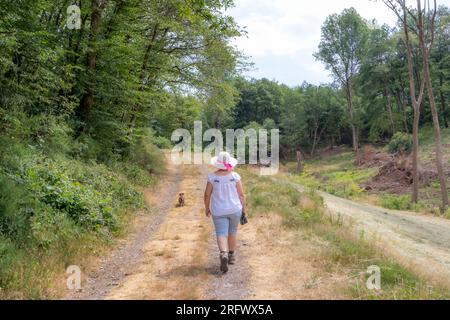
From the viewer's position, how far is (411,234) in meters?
14.2

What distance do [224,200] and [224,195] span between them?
3.2 inches

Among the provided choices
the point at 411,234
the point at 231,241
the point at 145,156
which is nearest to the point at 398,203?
the point at 411,234

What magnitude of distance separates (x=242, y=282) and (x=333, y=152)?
54969mm

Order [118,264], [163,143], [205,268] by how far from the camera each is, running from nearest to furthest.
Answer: [205,268] < [118,264] < [163,143]

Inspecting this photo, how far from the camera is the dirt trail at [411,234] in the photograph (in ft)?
31.8

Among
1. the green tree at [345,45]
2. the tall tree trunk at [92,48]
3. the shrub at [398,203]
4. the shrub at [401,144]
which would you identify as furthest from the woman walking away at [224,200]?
the green tree at [345,45]

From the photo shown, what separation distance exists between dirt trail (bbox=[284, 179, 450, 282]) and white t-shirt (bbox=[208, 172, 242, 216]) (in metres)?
3.32

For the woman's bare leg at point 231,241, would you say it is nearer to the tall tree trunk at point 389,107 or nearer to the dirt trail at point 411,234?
the dirt trail at point 411,234

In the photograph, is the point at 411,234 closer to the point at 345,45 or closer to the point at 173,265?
the point at 173,265

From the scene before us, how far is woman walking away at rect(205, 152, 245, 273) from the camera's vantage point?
6.66 meters

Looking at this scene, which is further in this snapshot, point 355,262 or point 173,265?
point 173,265

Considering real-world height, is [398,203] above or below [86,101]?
below

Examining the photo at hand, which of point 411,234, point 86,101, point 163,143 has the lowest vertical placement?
point 411,234
